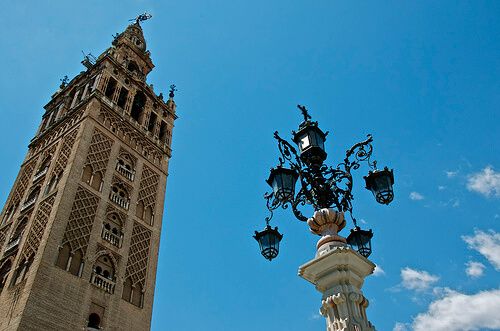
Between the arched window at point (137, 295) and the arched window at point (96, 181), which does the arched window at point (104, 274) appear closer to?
the arched window at point (137, 295)

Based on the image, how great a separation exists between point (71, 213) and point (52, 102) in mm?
13239

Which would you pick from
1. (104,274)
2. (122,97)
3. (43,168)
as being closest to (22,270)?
(104,274)

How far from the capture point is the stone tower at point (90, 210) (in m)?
15.2

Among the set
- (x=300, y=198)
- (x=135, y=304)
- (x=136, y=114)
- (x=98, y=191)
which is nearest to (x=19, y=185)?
(x=98, y=191)

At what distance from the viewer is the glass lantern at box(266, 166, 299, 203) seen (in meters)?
5.99

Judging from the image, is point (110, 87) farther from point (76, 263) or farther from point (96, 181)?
point (76, 263)

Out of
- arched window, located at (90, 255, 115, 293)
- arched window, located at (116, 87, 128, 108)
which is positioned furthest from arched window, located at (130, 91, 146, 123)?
arched window, located at (90, 255, 115, 293)

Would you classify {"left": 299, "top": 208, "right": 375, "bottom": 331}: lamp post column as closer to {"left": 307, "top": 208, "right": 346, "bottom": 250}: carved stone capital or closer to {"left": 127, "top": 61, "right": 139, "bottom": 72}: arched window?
{"left": 307, "top": 208, "right": 346, "bottom": 250}: carved stone capital

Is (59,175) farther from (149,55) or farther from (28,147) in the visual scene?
(149,55)

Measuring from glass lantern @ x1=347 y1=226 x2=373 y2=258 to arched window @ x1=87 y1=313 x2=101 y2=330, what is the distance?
12.0 metres

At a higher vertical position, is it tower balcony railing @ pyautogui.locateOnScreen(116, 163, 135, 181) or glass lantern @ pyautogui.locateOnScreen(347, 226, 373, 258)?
tower balcony railing @ pyautogui.locateOnScreen(116, 163, 135, 181)

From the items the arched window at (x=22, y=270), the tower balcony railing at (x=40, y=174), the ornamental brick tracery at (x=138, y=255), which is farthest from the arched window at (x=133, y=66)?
the arched window at (x=22, y=270)

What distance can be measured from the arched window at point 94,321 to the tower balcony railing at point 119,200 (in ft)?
18.1

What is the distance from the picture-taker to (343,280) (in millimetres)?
4816
